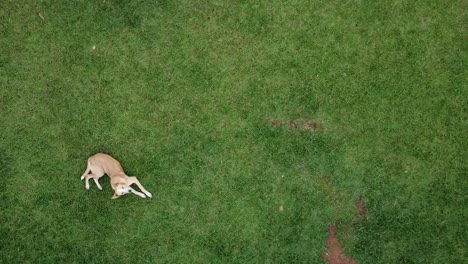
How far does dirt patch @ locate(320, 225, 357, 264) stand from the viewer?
6188 mm

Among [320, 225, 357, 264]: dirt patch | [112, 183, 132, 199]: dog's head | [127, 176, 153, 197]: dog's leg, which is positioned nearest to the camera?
[112, 183, 132, 199]: dog's head

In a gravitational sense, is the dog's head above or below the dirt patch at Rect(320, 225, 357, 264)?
above

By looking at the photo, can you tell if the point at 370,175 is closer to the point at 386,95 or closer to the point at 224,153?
the point at 386,95

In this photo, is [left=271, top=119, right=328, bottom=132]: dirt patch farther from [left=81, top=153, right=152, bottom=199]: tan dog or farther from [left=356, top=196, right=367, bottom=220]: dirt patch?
[left=81, top=153, right=152, bottom=199]: tan dog

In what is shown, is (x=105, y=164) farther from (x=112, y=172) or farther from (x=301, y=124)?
(x=301, y=124)

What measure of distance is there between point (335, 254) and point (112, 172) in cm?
314

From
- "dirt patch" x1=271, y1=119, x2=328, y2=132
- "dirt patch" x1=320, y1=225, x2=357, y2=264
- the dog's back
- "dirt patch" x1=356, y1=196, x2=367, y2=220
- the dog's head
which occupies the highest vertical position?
"dirt patch" x1=271, y1=119, x2=328, y2=132

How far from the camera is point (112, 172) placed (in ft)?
19.9

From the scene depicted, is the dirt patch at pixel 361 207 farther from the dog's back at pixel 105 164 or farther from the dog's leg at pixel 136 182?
the dog's back at pixel 105 164

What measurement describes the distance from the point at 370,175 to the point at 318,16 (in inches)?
90.5

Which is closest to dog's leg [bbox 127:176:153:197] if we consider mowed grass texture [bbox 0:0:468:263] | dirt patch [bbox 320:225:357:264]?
mowed grass texture [bbox 0:0:468:263]

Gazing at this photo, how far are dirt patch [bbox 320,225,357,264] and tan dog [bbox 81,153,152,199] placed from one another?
2624mm

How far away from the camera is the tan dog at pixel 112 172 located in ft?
19.5

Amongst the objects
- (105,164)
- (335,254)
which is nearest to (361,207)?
(335,254)
